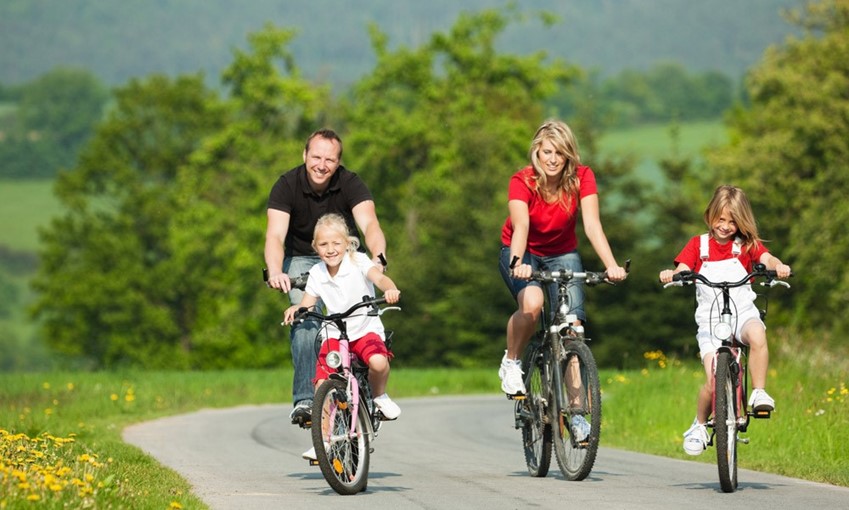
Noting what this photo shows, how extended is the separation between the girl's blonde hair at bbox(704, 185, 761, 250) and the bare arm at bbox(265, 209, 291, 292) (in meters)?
2.59

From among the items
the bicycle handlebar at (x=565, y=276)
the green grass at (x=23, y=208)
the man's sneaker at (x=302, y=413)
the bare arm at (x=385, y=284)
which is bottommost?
the man's sneaker at (x=302, y=413)

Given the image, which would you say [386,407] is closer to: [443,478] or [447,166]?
[443,478]

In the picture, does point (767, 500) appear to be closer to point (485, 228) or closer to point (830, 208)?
point (830, 208)

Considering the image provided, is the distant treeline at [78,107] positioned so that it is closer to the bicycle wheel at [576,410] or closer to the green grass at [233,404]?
the green grass at [233,404]

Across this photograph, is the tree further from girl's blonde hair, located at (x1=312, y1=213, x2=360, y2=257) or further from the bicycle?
girl's blonde hair, located at (x1=312, y1=213, x2=360, y2=257)

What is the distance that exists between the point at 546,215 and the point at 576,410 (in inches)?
49.5

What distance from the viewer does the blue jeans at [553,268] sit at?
9617mm

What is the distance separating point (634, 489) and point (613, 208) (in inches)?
1681

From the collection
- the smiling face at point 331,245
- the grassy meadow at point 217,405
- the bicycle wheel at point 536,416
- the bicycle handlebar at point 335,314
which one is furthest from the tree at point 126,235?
the bicycle handlebar at point 335,314

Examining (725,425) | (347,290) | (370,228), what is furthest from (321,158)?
(725,425)

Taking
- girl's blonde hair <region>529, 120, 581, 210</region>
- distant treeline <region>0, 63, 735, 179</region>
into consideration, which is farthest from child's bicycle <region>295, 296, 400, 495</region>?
distant treeline <region>0, 63, 735, 179</region>

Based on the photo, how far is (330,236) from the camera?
29.7 ft

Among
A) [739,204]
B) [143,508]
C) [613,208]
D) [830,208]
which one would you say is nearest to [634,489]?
[739,204]

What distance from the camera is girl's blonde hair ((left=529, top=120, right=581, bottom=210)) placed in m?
9.55
